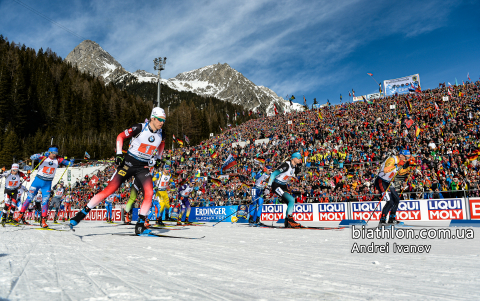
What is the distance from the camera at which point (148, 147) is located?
6.81m

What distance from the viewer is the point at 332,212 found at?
16.3 m

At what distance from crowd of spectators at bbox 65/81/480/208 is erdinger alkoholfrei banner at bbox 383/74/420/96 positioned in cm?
1296

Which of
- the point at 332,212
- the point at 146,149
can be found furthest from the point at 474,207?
the point at 146,149

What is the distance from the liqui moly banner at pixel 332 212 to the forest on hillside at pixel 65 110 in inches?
2996

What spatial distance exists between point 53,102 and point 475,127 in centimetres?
10864

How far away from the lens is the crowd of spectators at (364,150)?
17.0 m

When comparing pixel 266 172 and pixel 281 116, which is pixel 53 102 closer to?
pixel 281 116

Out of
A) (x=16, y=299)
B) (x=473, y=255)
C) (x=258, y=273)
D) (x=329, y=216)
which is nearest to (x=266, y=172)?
(x=329, y=216)

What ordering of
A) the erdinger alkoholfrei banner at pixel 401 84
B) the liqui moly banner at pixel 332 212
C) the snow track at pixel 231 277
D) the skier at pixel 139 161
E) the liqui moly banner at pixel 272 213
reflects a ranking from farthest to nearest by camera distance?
the erdinger alkoholfrei banner at pixel 401 84, the liqui moly banner at pixel 272 213, the liqui moly banner at pixel 332 212, the skier at pixel 139 161, the snow track at pixel 231 277

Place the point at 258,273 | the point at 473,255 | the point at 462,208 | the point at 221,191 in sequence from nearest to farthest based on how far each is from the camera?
the point at 258,273, the point at 473,255, the point at 462,208, the point at 221,191

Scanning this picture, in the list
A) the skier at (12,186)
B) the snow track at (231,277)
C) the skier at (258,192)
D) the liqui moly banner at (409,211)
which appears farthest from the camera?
the liqui moly banner at (409,211)

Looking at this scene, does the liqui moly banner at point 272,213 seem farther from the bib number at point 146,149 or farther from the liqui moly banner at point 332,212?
the bib number at point 146,149

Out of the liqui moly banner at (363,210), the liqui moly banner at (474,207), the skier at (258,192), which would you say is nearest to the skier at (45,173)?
the skier at (258,192)

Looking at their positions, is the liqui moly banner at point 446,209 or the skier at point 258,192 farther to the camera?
the liqui moly banner at point 446,209
